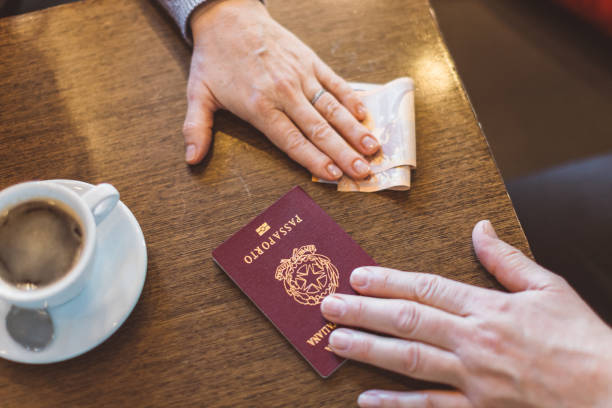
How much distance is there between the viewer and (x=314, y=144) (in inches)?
32.5

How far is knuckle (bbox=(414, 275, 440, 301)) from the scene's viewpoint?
676 millimetres

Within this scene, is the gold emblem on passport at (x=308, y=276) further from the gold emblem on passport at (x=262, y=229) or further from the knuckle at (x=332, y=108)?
the knuckle at (x=332, y=108)

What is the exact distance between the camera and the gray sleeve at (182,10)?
868 mm

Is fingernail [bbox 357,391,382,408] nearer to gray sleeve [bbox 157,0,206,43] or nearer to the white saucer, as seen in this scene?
the white saucer

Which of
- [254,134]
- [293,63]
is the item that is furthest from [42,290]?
[293,63]

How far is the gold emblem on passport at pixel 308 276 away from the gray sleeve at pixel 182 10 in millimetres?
513

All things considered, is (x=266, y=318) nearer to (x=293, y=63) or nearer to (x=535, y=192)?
(x=293, y=63)

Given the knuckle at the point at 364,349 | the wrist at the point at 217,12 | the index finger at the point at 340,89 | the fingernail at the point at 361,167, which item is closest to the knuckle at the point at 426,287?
the knuckle at the point at 364,349

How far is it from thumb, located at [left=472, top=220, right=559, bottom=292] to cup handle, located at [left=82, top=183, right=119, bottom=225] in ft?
1.88

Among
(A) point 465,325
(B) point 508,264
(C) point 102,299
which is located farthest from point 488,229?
(C) point 102,299

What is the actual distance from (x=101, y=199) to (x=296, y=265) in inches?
12.1

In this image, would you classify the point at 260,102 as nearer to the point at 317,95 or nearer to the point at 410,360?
the point at 317,95

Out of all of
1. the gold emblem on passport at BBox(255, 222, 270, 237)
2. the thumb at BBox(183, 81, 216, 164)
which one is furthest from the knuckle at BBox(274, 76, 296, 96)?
the gold emblem on passport at BBox(255, 222, 270, 237)

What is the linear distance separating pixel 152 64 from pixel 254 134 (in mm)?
258
